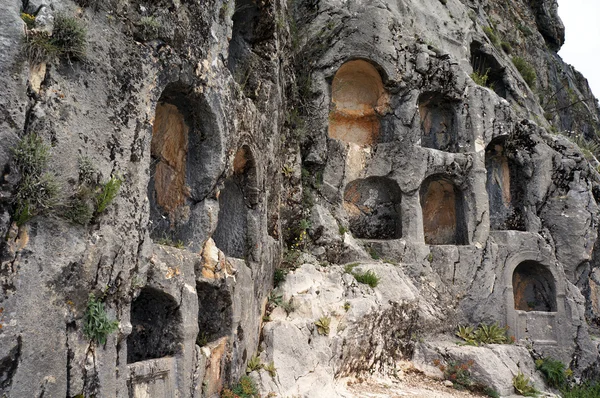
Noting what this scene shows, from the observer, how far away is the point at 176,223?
7.47m

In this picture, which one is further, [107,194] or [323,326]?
[323,326]

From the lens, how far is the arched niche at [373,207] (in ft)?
48.9

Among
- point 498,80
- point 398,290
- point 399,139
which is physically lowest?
point 398,290

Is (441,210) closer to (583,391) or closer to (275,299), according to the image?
(583,391)

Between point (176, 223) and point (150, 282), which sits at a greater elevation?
point (176, 223)

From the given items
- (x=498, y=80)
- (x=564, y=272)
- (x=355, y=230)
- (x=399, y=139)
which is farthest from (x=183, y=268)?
(x=498, y=80)

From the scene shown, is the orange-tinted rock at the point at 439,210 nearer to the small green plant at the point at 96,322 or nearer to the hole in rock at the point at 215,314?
the hole in rock at the point at 215,314

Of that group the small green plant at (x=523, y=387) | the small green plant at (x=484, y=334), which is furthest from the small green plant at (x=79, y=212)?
the small green plant at (x=484, y=334)

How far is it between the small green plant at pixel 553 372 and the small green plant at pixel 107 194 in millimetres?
12776

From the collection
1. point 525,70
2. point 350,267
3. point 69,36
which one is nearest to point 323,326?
point 350,267

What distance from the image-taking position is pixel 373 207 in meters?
15.1

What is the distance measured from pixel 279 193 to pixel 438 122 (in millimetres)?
7644

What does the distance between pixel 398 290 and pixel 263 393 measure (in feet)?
16.8

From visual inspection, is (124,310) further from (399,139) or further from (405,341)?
(399,139)
